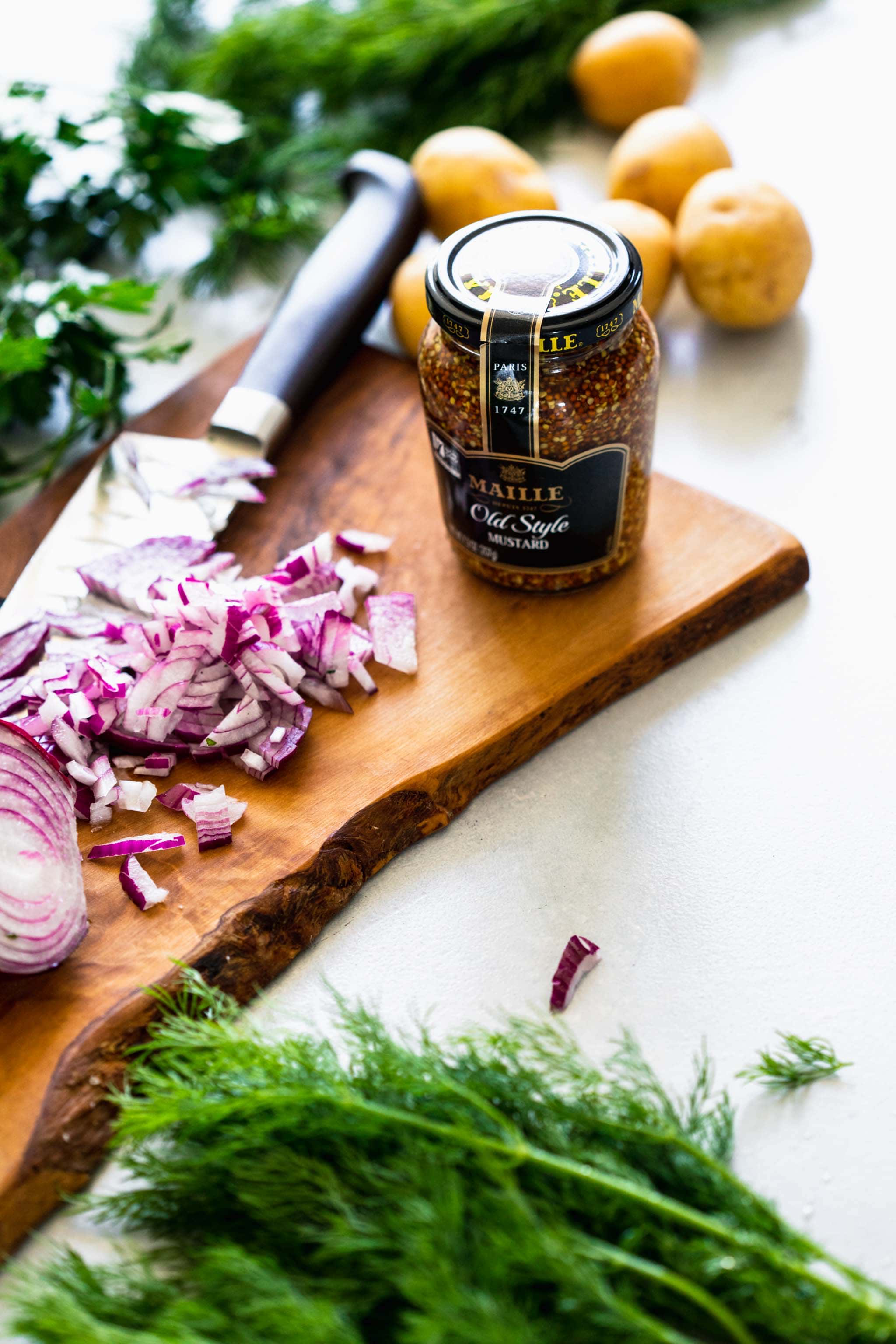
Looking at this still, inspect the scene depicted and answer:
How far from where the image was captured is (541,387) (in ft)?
3.96

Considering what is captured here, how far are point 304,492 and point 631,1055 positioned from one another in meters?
0.90

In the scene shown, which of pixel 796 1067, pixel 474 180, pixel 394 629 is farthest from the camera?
pixel 474 180

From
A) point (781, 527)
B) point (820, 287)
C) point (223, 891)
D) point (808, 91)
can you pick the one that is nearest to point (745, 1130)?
point (223, 891)

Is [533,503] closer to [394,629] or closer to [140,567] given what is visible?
[394,629]

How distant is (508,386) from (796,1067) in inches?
27.9

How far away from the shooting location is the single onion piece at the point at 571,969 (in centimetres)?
115

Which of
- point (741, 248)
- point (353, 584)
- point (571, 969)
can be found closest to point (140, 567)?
point (353, 584)

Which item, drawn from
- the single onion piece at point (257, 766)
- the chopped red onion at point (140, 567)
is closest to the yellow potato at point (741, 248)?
the chopped red onion at point (140, 567)

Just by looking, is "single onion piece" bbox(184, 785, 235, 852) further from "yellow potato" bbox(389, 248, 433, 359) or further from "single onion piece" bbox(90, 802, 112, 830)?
"yellow potato" bbox(389, 248, 433, 359)

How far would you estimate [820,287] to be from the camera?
1.90 m

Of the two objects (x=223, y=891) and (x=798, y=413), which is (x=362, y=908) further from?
(x=798, y=413)

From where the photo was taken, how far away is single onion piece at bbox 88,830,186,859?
1.22m

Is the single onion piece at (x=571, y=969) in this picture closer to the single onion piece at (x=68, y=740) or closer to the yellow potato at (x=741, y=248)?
the single onion piece at (x=68, y=740)

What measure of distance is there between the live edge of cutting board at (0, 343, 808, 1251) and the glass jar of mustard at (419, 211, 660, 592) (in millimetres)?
102
